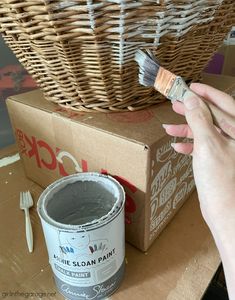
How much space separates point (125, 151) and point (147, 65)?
111mm

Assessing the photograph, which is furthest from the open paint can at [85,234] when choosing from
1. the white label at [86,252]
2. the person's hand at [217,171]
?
the person's hand at [217,171]

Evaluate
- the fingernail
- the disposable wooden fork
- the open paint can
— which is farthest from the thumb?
the disposable wooden fork

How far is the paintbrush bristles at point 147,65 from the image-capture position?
326mm

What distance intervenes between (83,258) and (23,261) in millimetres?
141

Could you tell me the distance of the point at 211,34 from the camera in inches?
15.2

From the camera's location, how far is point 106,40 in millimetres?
316

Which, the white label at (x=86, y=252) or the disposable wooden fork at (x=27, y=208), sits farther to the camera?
the disposable wooden fork at (x=27, y=208)

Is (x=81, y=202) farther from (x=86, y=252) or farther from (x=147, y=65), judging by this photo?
(x=147, y=65)

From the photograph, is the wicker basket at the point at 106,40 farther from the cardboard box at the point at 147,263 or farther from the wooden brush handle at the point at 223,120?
the cardboard box at the point at 147,263

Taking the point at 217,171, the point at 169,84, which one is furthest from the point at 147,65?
the point at 217,171

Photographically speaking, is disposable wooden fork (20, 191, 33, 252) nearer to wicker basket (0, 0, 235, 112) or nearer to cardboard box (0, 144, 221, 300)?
cardboard box (0, 144, 221, 300)

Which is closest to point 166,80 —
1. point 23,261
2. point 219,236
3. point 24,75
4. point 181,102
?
point 181,102

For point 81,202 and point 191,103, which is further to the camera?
point 81,202

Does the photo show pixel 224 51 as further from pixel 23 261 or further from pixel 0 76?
pixel 23 261
